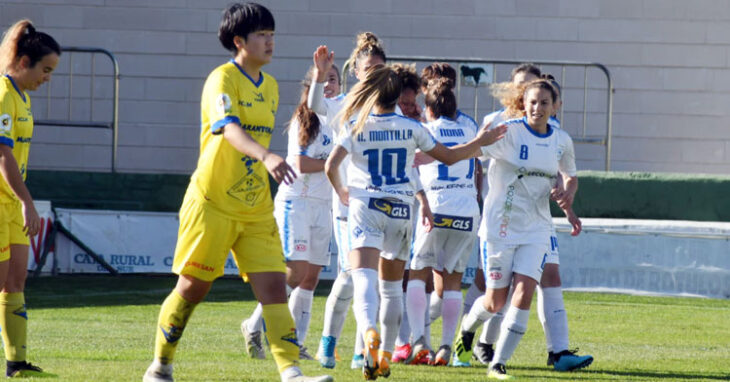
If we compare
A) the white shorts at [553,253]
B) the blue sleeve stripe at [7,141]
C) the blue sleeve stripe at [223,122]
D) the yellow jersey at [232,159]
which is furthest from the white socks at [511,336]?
the blue sleeve stripe at [7,141]

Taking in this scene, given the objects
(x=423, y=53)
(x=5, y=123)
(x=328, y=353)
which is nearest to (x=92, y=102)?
(x=423, y=53)

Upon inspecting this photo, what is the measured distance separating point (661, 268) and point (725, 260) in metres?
0.70

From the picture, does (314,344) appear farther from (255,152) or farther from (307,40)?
(307,40)

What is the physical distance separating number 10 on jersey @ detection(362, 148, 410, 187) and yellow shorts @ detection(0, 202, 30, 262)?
1.93 meters

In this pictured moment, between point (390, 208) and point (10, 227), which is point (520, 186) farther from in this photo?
point (10, 227)

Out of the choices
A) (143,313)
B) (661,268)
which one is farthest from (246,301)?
(661,268)

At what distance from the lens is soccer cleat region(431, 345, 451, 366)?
307 inches

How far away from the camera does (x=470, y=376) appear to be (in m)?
7.09

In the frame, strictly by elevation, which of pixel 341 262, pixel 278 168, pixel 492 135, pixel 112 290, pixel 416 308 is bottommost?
pixel 112 290

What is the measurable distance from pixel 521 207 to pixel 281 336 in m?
2.10

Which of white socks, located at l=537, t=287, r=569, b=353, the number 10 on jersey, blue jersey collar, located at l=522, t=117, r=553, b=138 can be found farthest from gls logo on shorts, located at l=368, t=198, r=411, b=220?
white socks, located at l=537, t=287, r=569, b=353

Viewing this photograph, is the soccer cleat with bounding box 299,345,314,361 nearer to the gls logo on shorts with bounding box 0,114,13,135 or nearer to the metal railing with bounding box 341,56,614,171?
the gls logo on shorts with bounding box 0,114,13,135

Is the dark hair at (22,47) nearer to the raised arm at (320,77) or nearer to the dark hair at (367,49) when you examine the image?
the raised arm at (320,77)

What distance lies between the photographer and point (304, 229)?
8.05 meters
